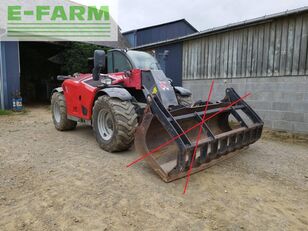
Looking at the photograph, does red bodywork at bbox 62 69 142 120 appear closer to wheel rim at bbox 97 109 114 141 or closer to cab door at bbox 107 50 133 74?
cab door at bbox 107 50 133 74

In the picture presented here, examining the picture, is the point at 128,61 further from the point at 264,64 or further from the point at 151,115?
the point at 264,64

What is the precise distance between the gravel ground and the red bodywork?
3.28 feet

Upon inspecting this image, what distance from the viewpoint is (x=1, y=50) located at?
1006 centimetres

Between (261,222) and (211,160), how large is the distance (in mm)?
1209

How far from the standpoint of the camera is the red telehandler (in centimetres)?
322

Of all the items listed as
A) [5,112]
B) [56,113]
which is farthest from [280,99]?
[5,112]

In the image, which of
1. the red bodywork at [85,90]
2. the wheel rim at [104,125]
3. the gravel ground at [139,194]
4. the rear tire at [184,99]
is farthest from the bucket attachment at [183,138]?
the red bodywork at [85,90]

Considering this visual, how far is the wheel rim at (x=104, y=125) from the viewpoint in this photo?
4.42 m

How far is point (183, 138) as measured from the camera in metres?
3.03

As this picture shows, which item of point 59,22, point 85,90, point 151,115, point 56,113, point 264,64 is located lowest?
point 56,113

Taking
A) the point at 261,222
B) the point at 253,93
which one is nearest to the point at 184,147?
the point at 261,222

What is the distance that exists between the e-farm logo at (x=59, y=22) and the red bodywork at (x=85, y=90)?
7026 millimetres

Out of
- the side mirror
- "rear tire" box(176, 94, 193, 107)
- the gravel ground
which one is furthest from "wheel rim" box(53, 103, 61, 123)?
"rear tire" box(176, 94, 193, 107)

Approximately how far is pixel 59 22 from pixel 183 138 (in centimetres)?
1302
